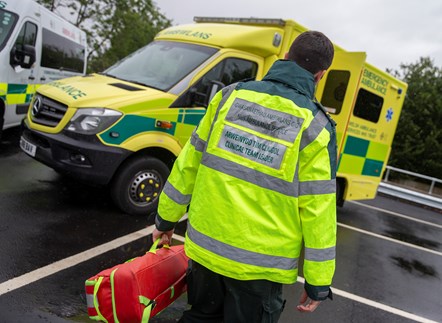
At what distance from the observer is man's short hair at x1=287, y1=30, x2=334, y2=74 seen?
1.77m

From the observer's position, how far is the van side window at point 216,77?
476 centimetres

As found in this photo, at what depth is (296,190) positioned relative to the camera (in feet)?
5.50

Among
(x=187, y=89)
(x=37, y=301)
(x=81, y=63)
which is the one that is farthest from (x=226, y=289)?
(x=81, y=63)

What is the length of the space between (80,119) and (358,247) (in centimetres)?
412

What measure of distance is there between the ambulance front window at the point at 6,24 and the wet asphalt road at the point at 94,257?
1.79 m

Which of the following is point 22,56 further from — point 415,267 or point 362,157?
point 415,267

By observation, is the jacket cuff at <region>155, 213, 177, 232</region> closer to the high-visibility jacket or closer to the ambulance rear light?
the high-visibility jacket

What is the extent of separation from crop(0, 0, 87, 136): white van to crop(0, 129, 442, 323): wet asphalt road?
884mm

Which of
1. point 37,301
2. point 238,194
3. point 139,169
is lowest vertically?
point 37,301

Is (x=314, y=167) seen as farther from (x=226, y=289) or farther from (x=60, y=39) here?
(x=60, y=39)

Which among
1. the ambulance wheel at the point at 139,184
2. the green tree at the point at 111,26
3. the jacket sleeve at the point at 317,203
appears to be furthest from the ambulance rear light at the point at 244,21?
the green tree at the point at 111,26

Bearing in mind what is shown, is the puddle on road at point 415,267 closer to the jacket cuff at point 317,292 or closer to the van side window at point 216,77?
the van side window at point 216,77

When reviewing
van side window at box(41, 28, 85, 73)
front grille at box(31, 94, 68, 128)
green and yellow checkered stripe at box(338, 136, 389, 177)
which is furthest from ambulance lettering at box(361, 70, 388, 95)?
van side window at box(41, 28, 85, 73)

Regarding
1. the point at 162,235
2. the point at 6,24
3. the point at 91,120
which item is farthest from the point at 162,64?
the point at 162,235
